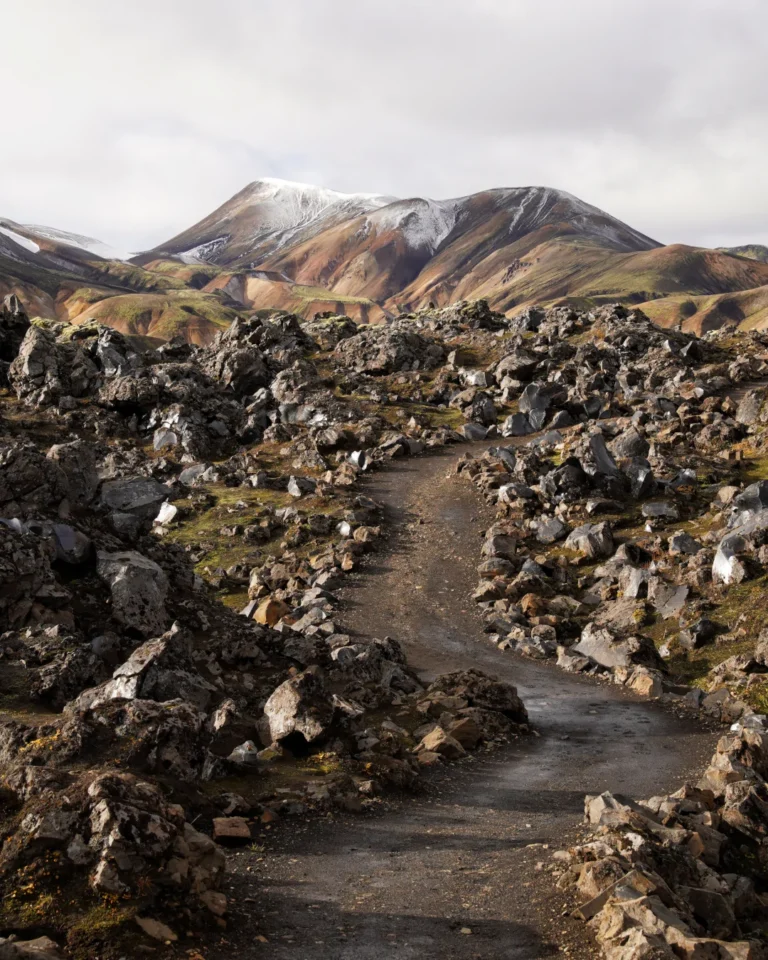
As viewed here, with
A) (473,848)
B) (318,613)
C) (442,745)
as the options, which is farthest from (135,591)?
(318,613)

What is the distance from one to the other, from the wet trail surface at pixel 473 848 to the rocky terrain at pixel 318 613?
59cm

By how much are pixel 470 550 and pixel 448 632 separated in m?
9.95

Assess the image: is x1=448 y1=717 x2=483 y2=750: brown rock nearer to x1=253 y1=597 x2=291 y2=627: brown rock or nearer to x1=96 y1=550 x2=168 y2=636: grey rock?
x1=96 y1=550 x2=168 y2=636: grey rock

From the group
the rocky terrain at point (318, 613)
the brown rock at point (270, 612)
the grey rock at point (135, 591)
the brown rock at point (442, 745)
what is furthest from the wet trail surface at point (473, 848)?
the grey rock at point (135, 591)

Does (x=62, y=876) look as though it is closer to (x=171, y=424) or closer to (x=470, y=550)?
(x=470, y=550)

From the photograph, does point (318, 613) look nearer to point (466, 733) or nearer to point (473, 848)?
point (466, 733)

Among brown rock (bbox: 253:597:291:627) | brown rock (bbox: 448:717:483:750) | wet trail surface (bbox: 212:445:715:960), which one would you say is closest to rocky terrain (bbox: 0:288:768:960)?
brown rock (bbox: 448:717:483:750)

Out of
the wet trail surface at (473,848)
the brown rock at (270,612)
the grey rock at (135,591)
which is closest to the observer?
the wet trail surface at (473,848)

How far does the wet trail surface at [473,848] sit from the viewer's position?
11031 millimetres

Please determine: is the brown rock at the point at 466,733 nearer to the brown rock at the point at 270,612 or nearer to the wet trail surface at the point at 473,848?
the wet trail surface at the point at 473,848

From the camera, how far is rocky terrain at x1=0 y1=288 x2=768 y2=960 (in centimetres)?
1134

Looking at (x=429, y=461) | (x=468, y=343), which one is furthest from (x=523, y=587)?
(x=468, y=343)

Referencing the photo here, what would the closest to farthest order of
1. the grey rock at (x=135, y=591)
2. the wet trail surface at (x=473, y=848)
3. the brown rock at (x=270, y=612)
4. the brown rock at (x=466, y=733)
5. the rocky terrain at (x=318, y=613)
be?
the wet trail surface at (x=473, y=848) → the rocky terrain at (x=318, y=613) → the brown rock at (x=466, y=733) → the grey rock at (x=135, y=591) → the brown rock at (x=270, y=612)

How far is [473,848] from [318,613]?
21.7 metres
